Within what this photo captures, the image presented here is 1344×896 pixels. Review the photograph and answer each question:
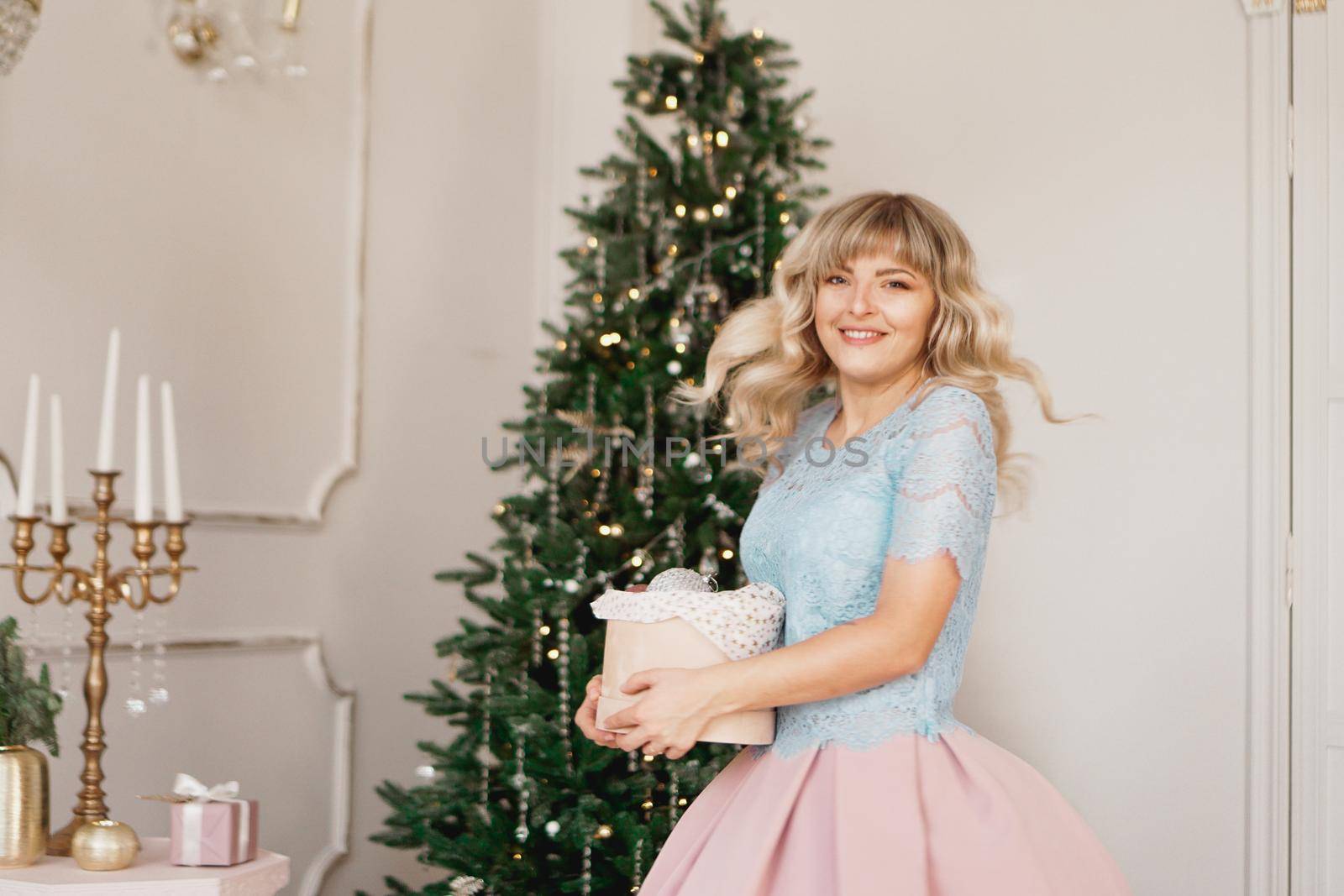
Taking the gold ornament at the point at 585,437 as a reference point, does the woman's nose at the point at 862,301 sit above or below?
above

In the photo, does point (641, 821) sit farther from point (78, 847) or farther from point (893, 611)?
point (893, 611)

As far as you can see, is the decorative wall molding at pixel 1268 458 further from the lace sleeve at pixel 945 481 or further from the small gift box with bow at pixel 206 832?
the small gift box with bow at pixel 206 832

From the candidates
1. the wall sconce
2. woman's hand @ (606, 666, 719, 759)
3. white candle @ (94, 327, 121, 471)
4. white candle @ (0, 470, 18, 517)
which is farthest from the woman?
white candle @ (0, 470, 18, 517)

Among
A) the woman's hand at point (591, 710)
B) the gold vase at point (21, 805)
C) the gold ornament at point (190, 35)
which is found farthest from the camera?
the gold ornament at point (190, 35)

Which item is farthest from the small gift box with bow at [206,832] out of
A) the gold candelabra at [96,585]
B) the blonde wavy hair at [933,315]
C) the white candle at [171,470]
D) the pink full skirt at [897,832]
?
the blonde wavy hair at [933,315]

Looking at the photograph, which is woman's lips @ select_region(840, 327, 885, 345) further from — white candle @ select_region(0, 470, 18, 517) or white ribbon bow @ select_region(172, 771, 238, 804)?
white candle @ select_region(0, 470, 18, 517)

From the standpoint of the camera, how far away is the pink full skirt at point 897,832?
135 centimetres

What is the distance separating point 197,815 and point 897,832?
44.5 inches

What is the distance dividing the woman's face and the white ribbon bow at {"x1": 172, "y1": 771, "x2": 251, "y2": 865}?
1.17 m

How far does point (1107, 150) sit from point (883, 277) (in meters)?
1.91

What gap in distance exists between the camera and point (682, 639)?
1409mm

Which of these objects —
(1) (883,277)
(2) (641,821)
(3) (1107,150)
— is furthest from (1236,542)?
(1) (883,277)

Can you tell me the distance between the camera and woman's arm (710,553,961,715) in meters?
1.38

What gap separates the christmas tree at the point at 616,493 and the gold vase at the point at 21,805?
857 mm
